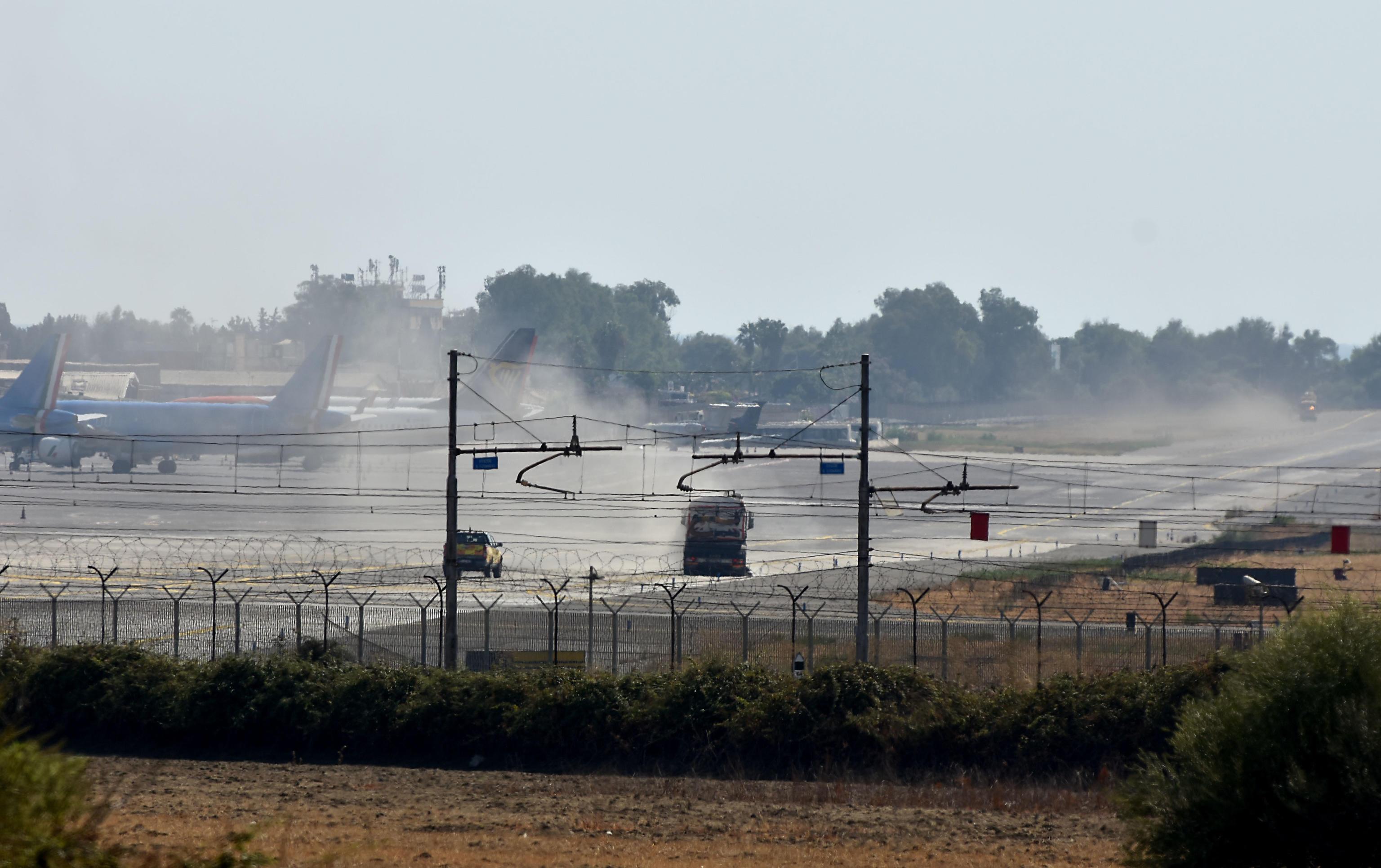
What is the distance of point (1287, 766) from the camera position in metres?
13.6

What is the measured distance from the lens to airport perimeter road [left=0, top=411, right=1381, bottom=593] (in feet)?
189

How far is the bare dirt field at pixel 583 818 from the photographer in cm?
1711

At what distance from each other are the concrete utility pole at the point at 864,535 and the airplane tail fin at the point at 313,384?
69657mm

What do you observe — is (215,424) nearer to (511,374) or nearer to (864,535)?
(511,374)

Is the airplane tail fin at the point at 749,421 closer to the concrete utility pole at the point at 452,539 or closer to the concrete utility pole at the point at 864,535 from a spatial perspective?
the concrete utility pole at the point at 864,535

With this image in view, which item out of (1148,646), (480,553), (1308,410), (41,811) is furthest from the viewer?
(1308,410)

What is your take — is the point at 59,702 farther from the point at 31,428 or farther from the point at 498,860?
the point at 31,428

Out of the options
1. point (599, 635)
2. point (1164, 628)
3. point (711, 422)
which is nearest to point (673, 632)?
point (599, 635)

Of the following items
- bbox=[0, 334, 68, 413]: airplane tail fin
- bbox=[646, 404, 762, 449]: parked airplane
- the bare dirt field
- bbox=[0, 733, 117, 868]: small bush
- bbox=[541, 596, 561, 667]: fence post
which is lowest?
the bare dirt field

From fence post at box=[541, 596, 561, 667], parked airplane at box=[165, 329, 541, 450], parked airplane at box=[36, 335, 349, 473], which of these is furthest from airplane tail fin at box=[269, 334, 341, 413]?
fence post at box=[541, 596, 561, 667]

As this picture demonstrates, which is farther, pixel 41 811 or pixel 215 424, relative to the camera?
pixel 215 424

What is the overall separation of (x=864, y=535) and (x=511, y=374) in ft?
248

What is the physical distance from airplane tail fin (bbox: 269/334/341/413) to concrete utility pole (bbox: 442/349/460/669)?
65603 millimetres

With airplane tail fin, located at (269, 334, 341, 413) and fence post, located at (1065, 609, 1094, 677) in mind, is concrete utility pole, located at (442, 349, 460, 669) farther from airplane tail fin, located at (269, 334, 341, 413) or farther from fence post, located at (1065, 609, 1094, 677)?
airplane tail fin, located at (269, 334, 341, 413)
